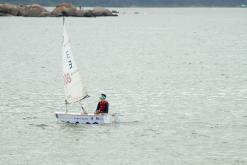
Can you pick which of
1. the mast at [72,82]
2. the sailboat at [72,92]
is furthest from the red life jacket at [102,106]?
the mast at [72,82]

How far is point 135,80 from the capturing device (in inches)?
2724

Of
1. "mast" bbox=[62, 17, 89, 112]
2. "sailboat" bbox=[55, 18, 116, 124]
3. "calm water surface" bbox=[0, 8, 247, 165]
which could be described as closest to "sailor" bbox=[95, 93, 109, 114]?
"sailboat" bbox=[55, 18, 116, 124]

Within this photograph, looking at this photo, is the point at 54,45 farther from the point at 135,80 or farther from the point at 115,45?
the point at 135,80

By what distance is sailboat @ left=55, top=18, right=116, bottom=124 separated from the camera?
4494 centimetres

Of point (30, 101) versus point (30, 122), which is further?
point (30, 101)

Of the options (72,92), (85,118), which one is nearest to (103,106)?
(85,118)

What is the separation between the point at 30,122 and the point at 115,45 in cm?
8163

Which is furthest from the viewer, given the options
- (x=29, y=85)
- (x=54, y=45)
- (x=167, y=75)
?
(x=54, y=45)

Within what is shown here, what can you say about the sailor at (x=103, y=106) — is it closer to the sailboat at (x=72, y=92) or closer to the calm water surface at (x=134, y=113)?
the sailboat at (x=72, y=92)

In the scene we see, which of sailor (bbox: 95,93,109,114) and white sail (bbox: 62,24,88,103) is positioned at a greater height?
white sail (bbox: 62,24,88,103)

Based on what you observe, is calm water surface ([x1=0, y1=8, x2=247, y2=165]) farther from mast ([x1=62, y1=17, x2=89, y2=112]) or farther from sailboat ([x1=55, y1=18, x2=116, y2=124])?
mast ([x1=62, y1=17, x2=89, y2=112])

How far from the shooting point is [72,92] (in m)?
46.1

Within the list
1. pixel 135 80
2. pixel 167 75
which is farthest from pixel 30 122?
pixel 167 75

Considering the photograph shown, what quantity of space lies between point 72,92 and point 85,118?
2.08 metres
